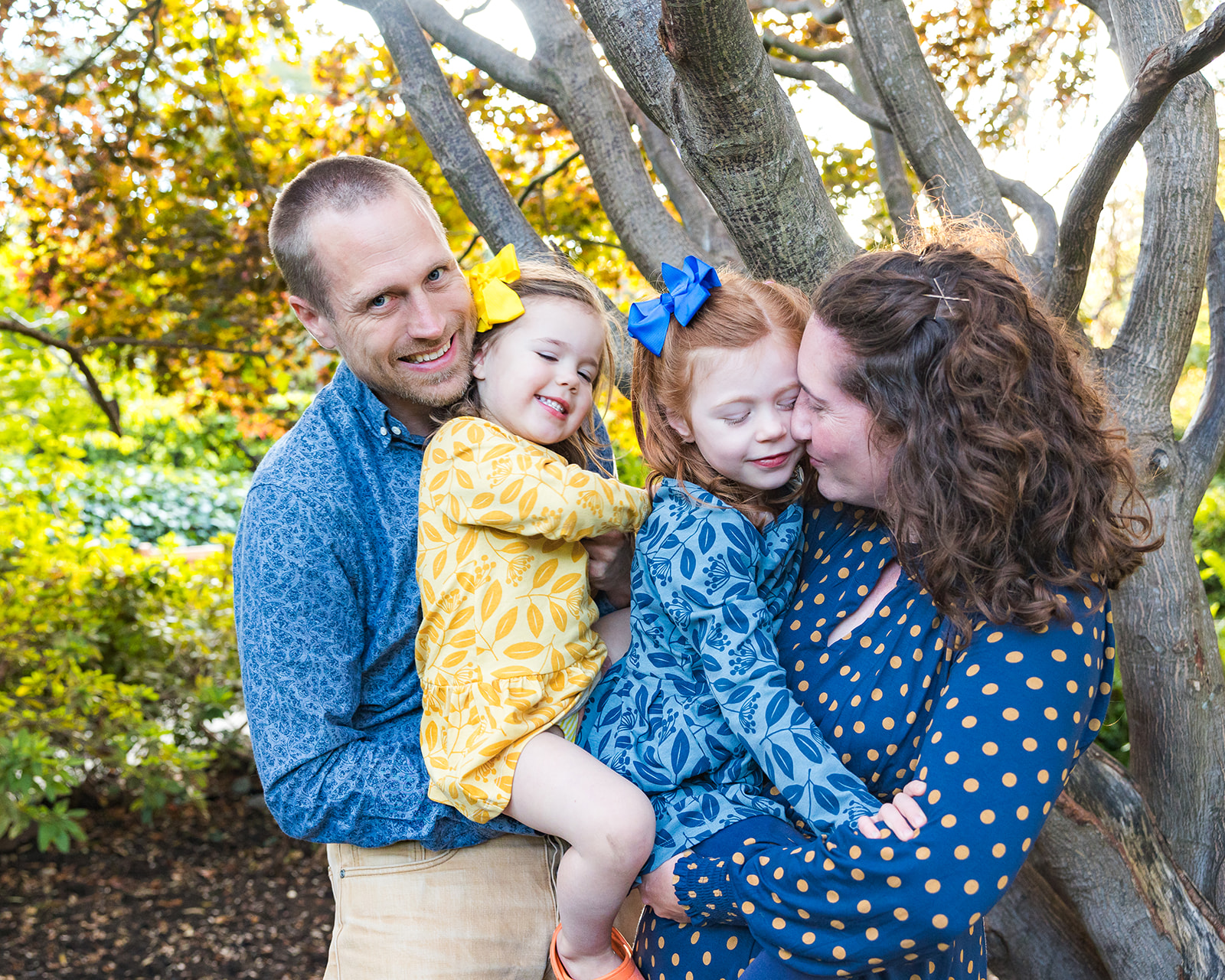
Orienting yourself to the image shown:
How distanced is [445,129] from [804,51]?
1551 mm

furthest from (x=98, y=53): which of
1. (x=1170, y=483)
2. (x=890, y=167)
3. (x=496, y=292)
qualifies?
(x=1170, y=483)

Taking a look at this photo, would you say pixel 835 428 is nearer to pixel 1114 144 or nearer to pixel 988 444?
pixel 988 444

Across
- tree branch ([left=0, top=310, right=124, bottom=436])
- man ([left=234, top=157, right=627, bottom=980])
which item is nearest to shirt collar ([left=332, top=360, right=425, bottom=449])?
man ([left=234, top=157, right=627, bottom=980])

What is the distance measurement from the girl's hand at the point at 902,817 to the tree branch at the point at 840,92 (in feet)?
8.71

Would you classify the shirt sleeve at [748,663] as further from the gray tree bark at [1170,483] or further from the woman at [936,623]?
the gray tree bark at [1170,483]

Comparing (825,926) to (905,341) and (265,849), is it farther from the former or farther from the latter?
(265,849)

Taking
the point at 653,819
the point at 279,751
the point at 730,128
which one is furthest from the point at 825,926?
the point at 730,128

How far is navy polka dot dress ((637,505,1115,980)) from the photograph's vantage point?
1.37 m

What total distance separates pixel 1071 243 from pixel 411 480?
1.60 metres

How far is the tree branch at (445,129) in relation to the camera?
2893mm

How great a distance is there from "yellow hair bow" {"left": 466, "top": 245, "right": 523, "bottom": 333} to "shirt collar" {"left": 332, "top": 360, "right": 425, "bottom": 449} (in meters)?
0.28

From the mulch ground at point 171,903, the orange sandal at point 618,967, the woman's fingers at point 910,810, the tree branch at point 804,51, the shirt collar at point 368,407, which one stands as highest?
the tree branch at point 804,51

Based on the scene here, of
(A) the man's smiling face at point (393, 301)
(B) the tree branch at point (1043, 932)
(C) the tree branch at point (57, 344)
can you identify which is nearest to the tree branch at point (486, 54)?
(A) the man's smiling face at point (393, 301)

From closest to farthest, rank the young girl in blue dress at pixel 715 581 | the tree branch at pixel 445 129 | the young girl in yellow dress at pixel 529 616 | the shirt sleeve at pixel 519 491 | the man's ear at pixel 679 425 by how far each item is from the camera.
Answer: the young girl in blue dress at pixel 715 581 < the young girl in yellow dress at pixel 529 616 < the shirt sleeve at pixel 519 491 < the man's ear at pixel 679 425 < the tree branch at pixel 445 129
